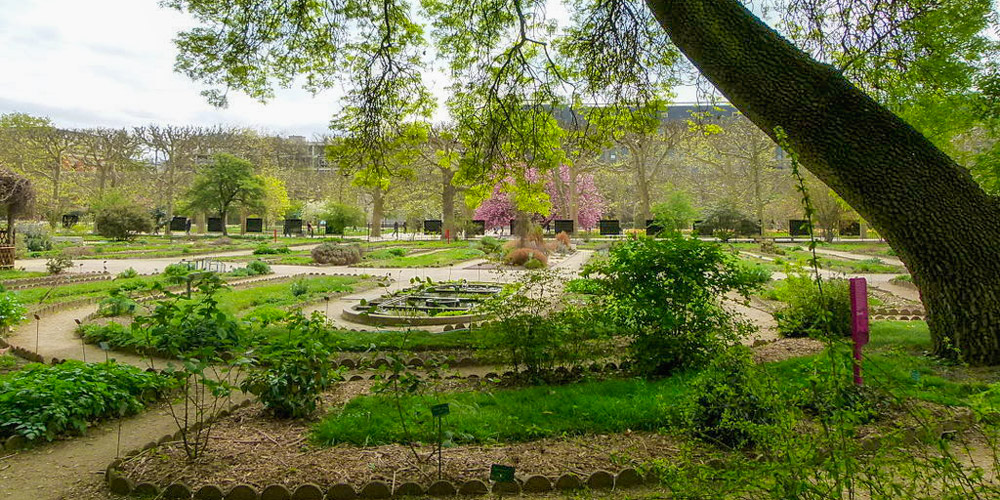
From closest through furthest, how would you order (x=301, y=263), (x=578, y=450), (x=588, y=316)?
(x=578, y=450)
(x=588, y=316)
(x=301, y=263)

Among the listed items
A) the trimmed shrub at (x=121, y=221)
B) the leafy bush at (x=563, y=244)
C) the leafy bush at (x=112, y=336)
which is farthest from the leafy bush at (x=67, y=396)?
the trimmed shrub at (x=121, y=221)

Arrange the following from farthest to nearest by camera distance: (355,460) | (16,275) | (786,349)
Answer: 1. (16,275)
2. (786,349)
3. (355,460)

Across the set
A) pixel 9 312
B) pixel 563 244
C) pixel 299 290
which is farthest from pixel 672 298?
pixel 563 244

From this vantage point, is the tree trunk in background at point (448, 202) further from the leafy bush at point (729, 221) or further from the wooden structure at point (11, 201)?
the wooden structure at point (11, 201)

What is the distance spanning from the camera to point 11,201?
16531 mm

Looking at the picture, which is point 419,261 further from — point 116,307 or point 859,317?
point 859,317

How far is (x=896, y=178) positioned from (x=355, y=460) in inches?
214

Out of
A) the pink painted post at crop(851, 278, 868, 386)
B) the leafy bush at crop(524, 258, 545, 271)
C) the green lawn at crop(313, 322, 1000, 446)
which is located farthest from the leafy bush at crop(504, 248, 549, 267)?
the pink painted post at crop(851, 278, 868, 386)

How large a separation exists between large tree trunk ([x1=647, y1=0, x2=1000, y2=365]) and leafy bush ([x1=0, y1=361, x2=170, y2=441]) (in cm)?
592

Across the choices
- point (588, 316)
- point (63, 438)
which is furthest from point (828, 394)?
point (63, 438)

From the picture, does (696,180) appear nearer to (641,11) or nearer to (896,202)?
(641,11)

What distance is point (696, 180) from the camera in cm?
5016

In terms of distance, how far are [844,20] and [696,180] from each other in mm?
43809

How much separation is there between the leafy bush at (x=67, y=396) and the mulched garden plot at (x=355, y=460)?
0.68 metres
